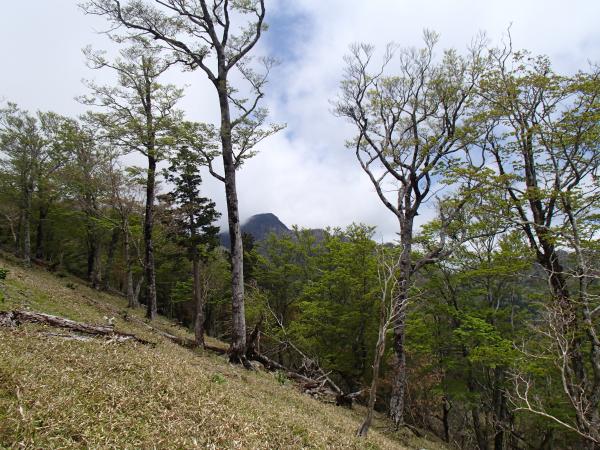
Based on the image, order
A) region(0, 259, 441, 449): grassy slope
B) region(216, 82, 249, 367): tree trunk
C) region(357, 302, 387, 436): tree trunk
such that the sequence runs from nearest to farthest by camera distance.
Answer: region(0, 259, 441, 449): grassy slope
region(357, 302, 387, 436): tree trunk
region(216, 82, 249, 367): tree trunk

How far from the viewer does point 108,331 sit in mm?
10734

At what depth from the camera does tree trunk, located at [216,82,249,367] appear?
1647 centimetres

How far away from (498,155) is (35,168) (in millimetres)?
39345

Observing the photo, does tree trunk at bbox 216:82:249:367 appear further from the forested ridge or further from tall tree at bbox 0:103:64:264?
tall tree at bbox 0:103:64:264

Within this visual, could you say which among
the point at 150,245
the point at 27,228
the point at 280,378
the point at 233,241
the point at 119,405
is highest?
the point at 27,228

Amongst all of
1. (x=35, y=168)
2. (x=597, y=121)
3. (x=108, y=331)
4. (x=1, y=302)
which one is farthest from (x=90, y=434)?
(x=35, y=168)

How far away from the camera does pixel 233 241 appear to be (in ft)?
55.7

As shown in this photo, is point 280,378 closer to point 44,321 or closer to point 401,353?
point 401,353

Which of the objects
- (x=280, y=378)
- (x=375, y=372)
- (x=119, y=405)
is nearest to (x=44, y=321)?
(x=119, y=405)

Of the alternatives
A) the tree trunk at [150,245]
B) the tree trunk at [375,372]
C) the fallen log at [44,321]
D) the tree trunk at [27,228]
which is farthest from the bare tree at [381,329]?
the tree trunk at [27,228]

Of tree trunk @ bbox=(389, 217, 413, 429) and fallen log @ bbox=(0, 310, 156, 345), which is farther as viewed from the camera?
tree trunk @ bbox=(389, 217, 413, 429)

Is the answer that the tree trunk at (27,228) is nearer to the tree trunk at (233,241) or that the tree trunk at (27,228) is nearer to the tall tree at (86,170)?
the tall tree at (86,170)

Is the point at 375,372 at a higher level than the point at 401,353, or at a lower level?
higher

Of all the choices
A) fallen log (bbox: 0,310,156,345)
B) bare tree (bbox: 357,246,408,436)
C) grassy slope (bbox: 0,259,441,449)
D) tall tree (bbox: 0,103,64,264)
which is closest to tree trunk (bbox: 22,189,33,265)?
tall tree (bbox: 0,103,64,264)
